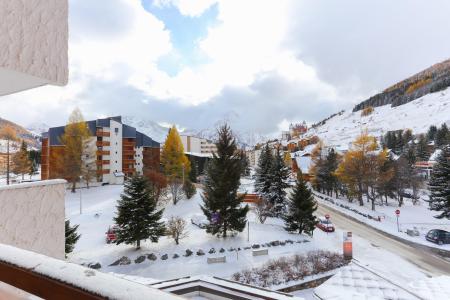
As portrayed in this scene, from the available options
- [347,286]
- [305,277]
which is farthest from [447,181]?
[347,286]

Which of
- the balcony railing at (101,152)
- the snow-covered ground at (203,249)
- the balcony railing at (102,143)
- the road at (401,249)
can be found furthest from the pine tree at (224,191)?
the balcony railing at (102,143)

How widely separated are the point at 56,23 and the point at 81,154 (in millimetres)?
25374

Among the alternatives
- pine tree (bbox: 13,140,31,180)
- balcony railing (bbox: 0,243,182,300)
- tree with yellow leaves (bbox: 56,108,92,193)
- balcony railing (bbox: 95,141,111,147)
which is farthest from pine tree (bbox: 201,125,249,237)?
pine tree (bbox: 13,140,31,180)

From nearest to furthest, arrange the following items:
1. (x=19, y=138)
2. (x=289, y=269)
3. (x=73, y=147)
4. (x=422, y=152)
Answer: (x=289, y=269) < (x=73, y=147) < (x=19, y=138) < (x=422, y=152)

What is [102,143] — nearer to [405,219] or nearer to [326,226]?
[326,226]

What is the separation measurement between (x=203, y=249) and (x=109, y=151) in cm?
2039

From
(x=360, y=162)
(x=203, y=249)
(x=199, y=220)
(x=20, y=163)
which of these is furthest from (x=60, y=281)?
(x=20, y=163)

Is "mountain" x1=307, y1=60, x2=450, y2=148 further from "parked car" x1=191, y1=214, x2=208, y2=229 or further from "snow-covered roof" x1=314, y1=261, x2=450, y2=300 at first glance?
"snow-covered roof" x1=314, y1=261, x2=450, y2=300

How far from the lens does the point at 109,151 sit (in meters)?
29.5

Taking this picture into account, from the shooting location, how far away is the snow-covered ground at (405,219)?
18.0 m

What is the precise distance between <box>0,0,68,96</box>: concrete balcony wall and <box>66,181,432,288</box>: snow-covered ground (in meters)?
10.3

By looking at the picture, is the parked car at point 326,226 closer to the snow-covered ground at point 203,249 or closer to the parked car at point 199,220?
the snow-covered ground at point 203,249

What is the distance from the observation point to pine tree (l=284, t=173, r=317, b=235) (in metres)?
15.8

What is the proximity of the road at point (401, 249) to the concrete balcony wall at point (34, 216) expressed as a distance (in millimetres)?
15088
